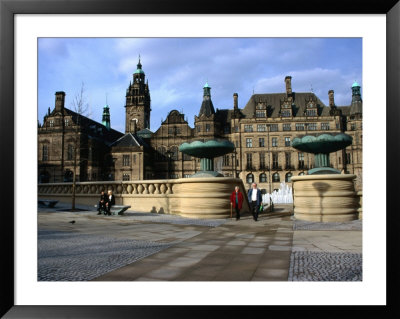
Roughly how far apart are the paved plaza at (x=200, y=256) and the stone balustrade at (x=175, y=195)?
12.2 feet

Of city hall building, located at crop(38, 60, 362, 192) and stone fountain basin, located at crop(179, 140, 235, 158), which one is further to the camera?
city hall building, located at crop(38, 60, 362, 192)

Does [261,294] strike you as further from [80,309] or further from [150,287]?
[80,309]

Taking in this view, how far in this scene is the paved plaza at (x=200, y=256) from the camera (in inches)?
157

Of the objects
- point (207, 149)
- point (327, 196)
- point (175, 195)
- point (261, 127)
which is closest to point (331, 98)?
point (261, 127)

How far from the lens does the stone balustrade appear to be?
11.4 meters

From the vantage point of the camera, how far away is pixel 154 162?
5231 centimetres

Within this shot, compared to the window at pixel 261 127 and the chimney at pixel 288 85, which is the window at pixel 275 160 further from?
the chimney at pixel 288 85

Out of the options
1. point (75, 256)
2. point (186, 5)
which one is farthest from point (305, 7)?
point (75, 256)

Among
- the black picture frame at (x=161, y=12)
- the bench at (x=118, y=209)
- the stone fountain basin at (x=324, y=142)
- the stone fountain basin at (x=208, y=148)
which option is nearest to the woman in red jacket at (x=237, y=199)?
the stone fountain basin at (x=208, y=148)

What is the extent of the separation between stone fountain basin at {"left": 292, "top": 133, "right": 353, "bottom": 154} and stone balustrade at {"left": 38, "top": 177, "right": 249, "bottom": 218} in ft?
9.56

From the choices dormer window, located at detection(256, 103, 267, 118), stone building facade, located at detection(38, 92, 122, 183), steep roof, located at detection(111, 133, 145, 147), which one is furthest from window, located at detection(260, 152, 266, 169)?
stone building facade, located at detection(38, 92, 122, 183)

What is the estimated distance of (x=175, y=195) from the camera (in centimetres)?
1271

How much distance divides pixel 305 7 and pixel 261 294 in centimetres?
359

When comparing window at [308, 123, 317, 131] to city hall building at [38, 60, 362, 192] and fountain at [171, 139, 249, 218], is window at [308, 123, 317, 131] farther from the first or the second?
fountain at [171, 139, 249, 218]
